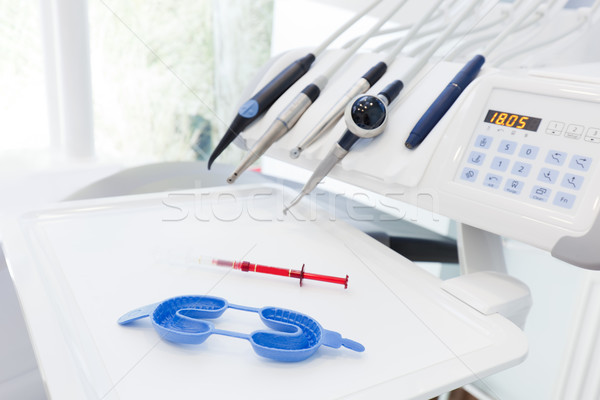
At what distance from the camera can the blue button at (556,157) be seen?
0.41 meters

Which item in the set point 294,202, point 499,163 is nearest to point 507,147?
point 499,163

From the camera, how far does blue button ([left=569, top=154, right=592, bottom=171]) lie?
391mm

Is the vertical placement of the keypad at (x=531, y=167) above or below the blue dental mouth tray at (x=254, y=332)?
above

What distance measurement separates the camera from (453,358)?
1.11 ft

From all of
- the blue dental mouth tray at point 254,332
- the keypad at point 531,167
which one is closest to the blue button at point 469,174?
the keypad at point 531,167

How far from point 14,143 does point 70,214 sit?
0.96 metres

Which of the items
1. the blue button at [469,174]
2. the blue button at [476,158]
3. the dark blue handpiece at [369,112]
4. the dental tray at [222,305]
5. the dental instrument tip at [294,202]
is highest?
the dark blue handpiece at [369,112]

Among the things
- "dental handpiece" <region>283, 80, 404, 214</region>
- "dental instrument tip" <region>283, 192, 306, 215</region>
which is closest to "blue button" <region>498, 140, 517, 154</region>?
"dental handpiece" <region>283, 80, 404, 214</region>

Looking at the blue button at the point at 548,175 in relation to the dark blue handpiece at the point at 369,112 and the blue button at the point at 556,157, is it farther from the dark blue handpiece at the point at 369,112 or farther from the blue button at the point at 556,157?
the dark blue handpiece at the point at 369,112

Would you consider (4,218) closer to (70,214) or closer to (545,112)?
(70,214)

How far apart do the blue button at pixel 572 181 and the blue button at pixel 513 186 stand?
3cm

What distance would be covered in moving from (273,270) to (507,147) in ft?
0.79

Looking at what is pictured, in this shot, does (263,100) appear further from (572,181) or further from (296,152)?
(572,181)

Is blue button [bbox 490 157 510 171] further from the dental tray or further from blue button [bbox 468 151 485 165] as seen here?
the dental tray
